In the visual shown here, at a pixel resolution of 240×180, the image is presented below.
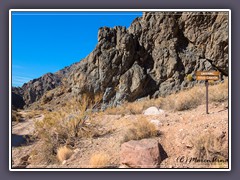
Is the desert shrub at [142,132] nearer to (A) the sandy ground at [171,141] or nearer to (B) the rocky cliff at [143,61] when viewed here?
(A) the sandy ground at [171,141]

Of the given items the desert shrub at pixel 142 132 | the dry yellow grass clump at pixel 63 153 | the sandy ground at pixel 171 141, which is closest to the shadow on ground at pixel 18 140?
the sandy ground at pixel 171 141

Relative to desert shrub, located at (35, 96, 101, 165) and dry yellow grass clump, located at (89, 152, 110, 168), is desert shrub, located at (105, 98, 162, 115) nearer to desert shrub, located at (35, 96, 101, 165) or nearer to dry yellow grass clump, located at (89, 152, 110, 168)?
desert shrub, located at (35, 96, 101, 165)

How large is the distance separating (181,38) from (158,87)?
425 cm

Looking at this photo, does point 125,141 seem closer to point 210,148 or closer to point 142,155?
point 142,155

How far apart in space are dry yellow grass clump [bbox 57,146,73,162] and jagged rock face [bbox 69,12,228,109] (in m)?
12.3

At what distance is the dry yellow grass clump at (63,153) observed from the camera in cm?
558

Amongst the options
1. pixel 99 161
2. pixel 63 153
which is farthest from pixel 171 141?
pixel 63 153

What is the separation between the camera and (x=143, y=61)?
65.0ft

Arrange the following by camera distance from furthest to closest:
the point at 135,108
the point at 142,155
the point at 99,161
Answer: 1. the point at 135,108
2. the point at 99,161
3. the point at 142,155

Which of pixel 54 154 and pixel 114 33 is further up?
pixel 114 33

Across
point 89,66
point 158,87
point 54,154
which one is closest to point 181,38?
point 158,87

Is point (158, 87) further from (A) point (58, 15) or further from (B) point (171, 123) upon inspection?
(A) point (58, 15)

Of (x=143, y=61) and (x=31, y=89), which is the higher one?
(x=143, y=61)
